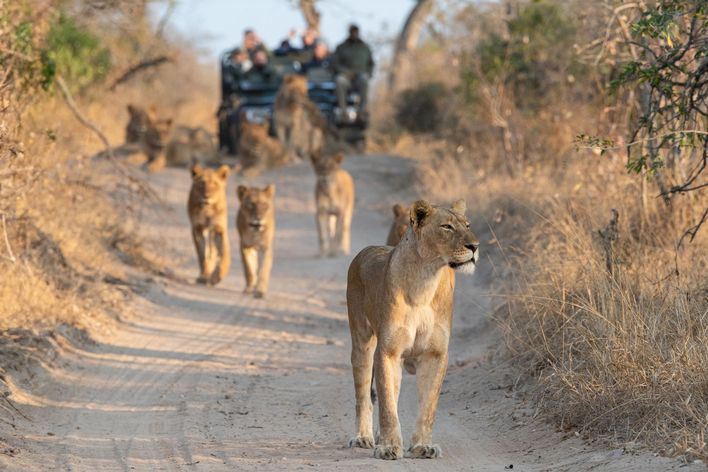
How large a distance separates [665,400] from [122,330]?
212 inches

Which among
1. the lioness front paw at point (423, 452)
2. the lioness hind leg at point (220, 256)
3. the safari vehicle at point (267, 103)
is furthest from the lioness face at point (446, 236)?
the safari vehicle at point (267, 103)

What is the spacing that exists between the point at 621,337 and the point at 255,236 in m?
6.07

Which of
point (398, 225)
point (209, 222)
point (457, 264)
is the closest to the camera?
point (457, 264)

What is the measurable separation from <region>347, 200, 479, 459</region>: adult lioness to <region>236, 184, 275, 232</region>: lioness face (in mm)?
5755

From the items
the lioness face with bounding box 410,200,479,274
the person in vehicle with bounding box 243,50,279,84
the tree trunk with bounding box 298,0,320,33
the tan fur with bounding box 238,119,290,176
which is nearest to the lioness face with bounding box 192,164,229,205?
the lioness face with bounding box 410,200,479,274

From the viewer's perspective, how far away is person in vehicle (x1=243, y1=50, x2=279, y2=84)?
73.5 feet

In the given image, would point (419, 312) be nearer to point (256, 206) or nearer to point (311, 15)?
point (256, 206)

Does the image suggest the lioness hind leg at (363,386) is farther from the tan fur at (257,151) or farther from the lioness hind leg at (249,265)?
the tan fur at (257,151)

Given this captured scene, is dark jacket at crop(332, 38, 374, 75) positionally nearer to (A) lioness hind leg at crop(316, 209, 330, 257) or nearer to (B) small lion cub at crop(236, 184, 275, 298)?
(A) lioness hind leg at crop(316, 209, 330, 257)

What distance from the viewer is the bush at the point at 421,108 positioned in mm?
21875

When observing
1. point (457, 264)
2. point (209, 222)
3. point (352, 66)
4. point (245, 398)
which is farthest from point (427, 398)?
point (352, 66)

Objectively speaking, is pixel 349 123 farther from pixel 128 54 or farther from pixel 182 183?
pixel 128 54

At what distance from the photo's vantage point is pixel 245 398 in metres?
7.54

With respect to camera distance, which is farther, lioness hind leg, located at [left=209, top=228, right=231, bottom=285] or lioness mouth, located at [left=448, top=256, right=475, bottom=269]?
lioness hind leg, located at [left=209, top=228, right=231, bottom=285]
